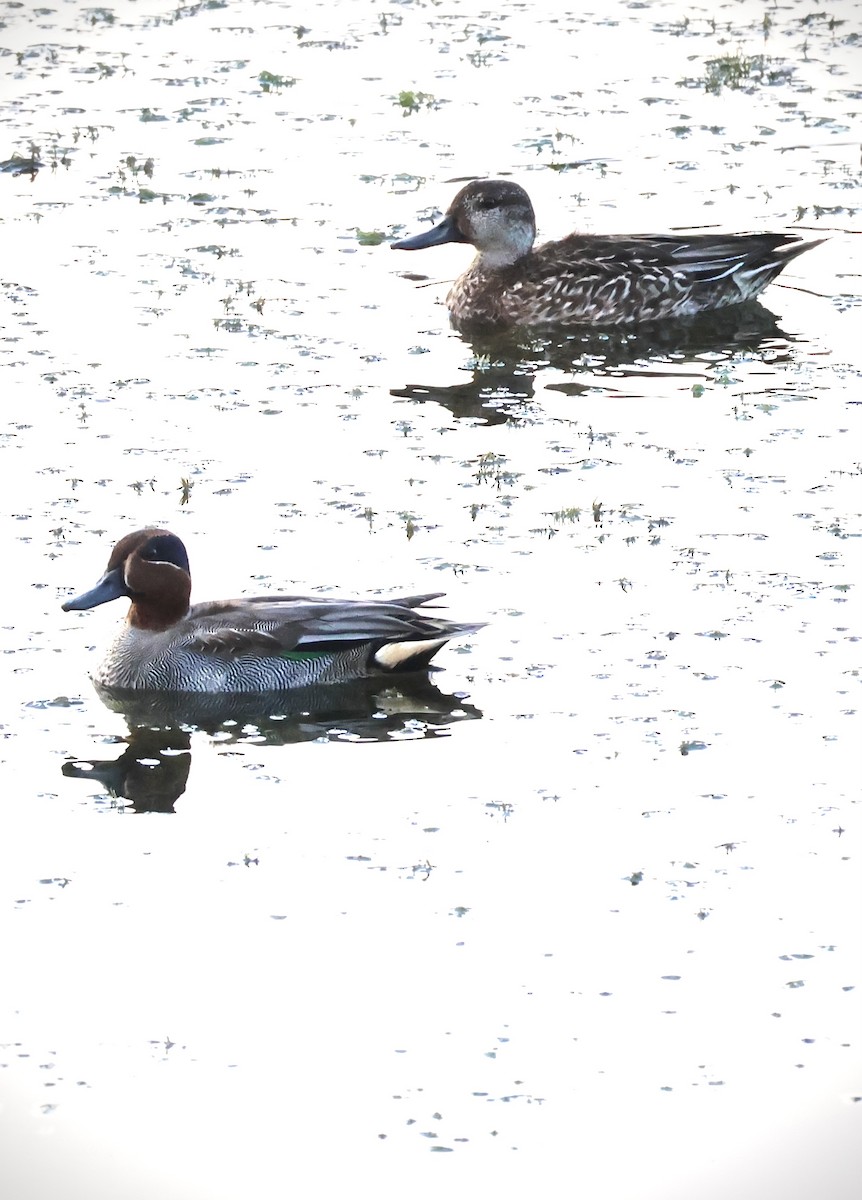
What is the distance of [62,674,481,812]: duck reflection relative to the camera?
838cm

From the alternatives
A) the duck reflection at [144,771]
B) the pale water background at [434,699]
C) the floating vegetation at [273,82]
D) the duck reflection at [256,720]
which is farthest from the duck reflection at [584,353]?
the floating vegetation at [273,82]

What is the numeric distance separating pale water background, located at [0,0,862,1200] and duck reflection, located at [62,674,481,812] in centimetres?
3

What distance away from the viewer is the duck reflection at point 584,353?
1250cm

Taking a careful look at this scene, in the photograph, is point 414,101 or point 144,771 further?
point 414,101

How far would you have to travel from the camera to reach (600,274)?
14.1 meters

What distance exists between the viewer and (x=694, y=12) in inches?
800

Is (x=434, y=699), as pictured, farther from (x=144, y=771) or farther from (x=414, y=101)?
(x=414, y=101)

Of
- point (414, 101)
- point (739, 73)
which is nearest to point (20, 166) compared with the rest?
point (414, 101)

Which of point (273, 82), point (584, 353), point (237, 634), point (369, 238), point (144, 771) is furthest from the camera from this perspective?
point (273, 82)

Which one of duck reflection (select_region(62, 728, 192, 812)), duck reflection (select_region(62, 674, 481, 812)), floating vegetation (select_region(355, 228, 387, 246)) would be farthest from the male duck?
floating vegetation (select_region(355, 228, 387, 246))

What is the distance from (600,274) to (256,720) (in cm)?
593

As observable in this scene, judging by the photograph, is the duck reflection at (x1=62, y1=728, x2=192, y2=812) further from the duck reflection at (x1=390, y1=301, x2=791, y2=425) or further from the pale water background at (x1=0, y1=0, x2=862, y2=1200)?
the duck reflection at (x1=390, y1=301, x2=791, y2=425)

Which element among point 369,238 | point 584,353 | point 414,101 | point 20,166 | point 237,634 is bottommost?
point 584,353

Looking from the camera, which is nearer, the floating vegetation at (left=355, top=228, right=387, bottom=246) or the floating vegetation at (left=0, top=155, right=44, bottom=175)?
the floating vegetation at (left=355, top=228, right=387, bottom=246)
